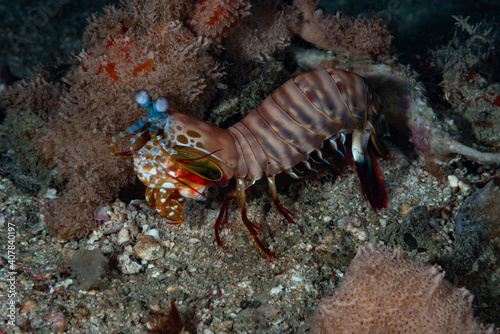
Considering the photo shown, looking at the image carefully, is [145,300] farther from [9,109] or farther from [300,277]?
[9,109]

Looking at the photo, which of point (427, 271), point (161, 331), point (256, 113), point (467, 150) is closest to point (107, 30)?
point (256, 113)

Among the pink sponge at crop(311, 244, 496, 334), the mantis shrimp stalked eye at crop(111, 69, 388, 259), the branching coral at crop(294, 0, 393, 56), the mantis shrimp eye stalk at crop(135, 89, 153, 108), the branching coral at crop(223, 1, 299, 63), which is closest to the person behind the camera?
the pink sponge at crop(311, 244, 496, 334)

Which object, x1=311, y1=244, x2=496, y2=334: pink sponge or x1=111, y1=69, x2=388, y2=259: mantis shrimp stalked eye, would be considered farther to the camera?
x1=111, y1=69, x2=388, y2=259: mantis shrimp stalked eye

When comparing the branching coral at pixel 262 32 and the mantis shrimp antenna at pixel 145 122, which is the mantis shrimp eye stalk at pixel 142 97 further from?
the branching coral at pixel 262 32

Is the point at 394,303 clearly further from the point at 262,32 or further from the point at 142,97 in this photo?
the point at 262,32

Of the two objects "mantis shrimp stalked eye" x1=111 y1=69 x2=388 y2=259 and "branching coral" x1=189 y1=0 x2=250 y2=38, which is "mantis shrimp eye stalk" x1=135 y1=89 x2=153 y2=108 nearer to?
"mantis shrimp stalked eye" x1=111 y1=69 x2=388 y2=259


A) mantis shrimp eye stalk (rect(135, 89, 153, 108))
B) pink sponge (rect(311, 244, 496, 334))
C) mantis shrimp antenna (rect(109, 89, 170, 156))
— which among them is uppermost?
mantis shrimp eye stalk (rect(135, 89, 153, 108))

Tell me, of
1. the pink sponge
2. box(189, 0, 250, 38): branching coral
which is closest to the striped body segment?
box(189, 0, 250, 38): branching coral

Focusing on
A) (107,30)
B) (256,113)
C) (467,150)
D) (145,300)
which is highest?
(107,30)
